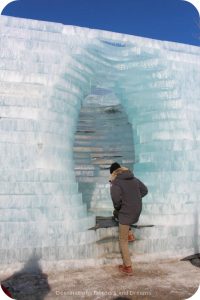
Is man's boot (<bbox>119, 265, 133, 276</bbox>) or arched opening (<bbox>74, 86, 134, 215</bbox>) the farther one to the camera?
arched opening (<bbox>74, 86, 134, 215</bbox>)

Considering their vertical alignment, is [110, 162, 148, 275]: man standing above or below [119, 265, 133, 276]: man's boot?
above

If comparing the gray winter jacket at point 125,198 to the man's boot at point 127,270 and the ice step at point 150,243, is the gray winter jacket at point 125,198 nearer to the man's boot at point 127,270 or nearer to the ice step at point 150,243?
the man's boot at point 127,270

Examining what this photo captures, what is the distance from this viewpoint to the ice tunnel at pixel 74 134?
183 inches

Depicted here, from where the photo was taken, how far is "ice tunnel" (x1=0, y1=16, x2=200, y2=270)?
4645 mm

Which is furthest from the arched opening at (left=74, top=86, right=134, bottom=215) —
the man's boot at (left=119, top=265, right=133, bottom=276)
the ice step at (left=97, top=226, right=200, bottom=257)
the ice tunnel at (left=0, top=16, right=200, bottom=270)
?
the man's boot at (left=119, top=265, right=133, bottom=276)

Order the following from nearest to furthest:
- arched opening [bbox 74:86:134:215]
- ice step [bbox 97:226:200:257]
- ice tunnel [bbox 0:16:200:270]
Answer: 1. ice tunnel [bbox 0:16:200:270]
2. ice step [bbox 97:226:200:257]
3. arched opening [bbox 74:86:134:215]

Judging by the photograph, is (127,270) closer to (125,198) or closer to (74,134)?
(125,198)

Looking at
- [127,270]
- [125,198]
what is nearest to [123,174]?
[125,198]

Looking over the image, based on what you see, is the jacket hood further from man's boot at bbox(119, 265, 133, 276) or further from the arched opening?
the arched opening

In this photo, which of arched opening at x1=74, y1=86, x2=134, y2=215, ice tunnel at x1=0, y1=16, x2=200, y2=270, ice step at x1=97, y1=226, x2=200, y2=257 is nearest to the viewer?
ice tunnel at x1=0, y1=16, x2=200, y2=270

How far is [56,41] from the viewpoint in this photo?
516cm

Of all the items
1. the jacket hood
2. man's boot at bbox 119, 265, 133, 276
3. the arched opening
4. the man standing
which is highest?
the arched opening

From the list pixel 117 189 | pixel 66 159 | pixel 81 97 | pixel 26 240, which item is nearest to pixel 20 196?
pixel 26 240

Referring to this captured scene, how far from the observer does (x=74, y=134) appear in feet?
18.3
